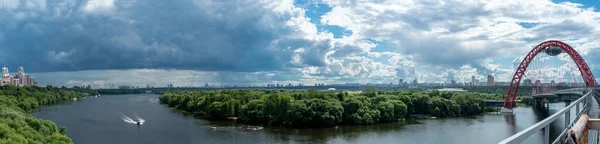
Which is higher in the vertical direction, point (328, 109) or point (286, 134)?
point (328, 109)

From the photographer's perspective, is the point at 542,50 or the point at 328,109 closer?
the point at 328,109

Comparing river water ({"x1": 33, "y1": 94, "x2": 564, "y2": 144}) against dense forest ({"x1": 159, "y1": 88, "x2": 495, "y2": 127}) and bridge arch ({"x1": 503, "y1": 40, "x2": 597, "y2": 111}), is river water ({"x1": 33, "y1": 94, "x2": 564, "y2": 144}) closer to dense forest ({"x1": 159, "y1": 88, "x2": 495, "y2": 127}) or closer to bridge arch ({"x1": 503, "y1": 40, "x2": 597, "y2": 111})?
dense forest ({"x1": 159, "y1": 88, "x2": 495, "y2": 127})

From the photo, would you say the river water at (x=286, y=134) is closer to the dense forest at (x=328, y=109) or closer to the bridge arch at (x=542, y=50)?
the dense forest at (x=328, y=109)

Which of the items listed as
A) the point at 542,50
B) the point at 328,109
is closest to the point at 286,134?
the point at 328,109

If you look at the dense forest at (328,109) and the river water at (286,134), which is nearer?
the river water at (286,134)

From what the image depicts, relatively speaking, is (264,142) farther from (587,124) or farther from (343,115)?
(587,124)

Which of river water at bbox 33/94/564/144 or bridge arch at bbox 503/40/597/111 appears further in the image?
bridge arch at bbox 503/40/597/111

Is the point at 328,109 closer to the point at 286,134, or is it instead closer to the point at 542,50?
the point at 286,134

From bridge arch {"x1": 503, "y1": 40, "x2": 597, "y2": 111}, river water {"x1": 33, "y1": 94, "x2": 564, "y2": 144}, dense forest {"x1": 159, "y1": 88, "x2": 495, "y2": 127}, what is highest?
bridge arch {"x1": 503, "y1": 40, "x2": 597, "y2": 111}

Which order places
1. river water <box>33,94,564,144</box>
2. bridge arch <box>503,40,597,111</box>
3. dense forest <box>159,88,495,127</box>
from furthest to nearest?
bridge arch <box>503,40,597,111</box> → dense forest <box>159,88,495,127</box> → river water <box>33,94,564,144</box>

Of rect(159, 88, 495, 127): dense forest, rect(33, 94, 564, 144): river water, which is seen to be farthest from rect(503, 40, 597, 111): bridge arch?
rect(33, 94, 564, 144): river water

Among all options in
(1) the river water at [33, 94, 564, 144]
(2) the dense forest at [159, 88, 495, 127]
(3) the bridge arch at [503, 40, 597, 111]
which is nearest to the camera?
(1) the river water at [33, 94, 564, 144]

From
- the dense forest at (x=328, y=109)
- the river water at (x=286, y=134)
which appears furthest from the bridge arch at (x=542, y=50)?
the river water at (x=286, y=134)
